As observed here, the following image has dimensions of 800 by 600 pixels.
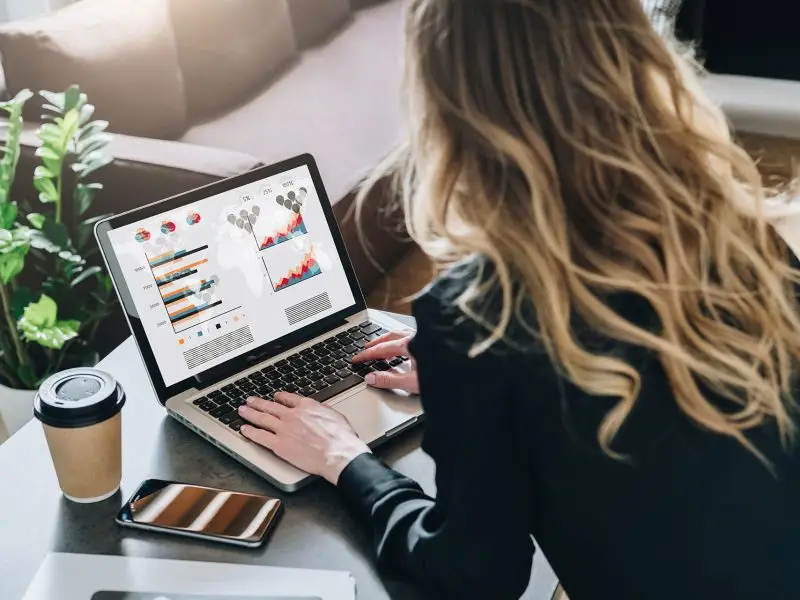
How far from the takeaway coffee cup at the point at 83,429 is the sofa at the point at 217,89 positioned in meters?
0.87

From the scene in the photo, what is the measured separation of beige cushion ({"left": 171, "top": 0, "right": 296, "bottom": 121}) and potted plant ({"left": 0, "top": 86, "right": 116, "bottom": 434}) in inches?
30.8

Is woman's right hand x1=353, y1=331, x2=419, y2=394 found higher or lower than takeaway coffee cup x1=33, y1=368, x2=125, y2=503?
lower

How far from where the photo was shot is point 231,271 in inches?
44.4

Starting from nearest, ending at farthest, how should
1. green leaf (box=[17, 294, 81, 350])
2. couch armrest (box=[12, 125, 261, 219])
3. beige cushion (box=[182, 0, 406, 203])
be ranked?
green leaf (box=[17, 294, 81, 350]) < couch armrest (box=[12, 125, 261, 219]) < beige cushion (box=[182, 0, 406, 203])

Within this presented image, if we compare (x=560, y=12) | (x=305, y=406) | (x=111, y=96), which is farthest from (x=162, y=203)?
(x=111, y=96)

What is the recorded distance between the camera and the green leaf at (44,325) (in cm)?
158

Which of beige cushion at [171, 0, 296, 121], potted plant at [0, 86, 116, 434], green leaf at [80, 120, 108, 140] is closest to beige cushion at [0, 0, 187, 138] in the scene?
beige cushion at [171, 0, 296, 121]

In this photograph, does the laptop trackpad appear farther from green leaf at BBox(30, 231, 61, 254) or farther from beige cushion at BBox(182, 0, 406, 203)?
beige cushion at BBox(182, 0, 406, 203)

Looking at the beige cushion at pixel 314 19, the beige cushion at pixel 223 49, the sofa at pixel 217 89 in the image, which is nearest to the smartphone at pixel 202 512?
the sofa at pixel 217 89

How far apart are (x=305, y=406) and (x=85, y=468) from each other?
0.79 ft

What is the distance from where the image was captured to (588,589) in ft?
2.63

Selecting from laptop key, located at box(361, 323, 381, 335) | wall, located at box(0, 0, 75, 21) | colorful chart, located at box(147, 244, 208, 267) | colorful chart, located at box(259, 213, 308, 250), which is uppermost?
wall, located at box(0, 0, 75, 21)

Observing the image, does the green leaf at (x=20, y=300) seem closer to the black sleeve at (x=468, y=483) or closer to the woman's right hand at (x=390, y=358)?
the woman's right hand at (x=390, y=358)

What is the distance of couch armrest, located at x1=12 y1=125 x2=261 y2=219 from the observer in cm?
185
